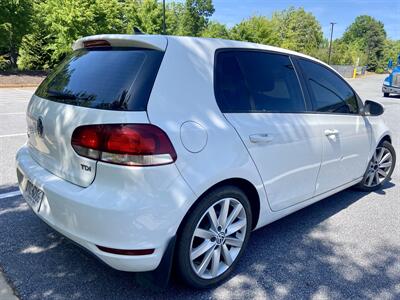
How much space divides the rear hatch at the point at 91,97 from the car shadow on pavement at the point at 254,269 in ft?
2.21

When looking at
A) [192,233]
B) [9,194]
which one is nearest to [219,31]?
[9,194]

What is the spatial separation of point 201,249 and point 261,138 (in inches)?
35.2

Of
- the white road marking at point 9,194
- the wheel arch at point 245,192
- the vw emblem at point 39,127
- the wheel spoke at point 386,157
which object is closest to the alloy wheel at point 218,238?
the wheel arch at point 245,192

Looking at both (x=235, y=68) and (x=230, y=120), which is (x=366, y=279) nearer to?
(x=230, y=120)

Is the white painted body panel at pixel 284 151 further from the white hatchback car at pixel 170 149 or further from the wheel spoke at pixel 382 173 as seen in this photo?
the wheel spoke at pixel 382 173

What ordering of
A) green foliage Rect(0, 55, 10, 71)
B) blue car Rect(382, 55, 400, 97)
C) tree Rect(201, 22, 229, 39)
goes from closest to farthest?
blue car Rect(382, 55, 400, 97) → green foliage Rect(0, 55, 10, 71) → tree Rect(201, 22, 229, 39)

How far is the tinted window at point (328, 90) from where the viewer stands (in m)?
3.36

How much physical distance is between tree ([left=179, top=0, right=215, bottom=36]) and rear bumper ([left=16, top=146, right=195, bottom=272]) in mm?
54962

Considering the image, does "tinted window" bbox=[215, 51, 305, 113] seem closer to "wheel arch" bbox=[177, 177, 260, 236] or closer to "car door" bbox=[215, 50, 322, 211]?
"car door" bbox=[215, 50, 322, 211]

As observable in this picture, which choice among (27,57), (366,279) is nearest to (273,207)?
(366,279)

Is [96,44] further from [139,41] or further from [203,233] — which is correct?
[203,233]

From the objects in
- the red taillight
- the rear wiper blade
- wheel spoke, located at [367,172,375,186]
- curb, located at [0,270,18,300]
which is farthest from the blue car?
curb, located at [0,270,18,300]

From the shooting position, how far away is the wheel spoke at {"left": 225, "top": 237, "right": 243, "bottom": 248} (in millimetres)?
2666

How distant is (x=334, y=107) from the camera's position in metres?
3.59
